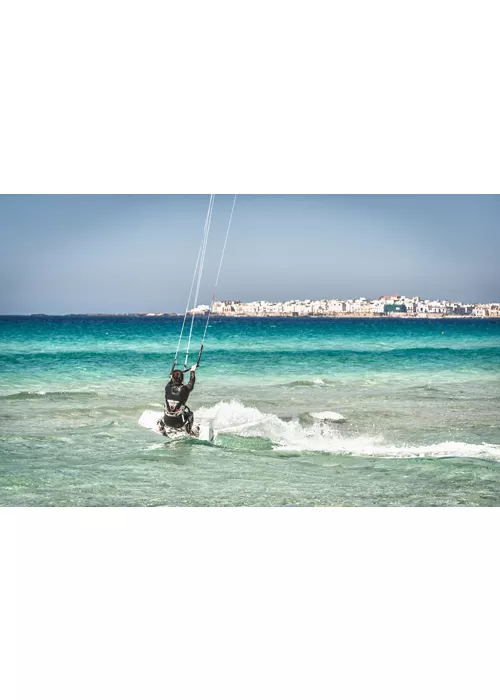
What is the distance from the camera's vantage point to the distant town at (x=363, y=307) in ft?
15.9

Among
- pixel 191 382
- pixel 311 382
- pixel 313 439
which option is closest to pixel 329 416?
pixel 313 439

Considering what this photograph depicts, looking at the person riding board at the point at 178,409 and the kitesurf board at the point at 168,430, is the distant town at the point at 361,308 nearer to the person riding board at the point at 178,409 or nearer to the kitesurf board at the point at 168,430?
the person riding board at the point at 178,409

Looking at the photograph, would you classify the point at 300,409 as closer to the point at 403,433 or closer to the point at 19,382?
the point at 403,433

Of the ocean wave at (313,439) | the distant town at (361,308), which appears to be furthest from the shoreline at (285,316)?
the ocean wave at (313,439)

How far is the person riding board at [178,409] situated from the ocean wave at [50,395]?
1.64 feet

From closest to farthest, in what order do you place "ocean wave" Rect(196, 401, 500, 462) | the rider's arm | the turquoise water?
the turquoise water
"ocean wave" Rect(196, 401, 500, 462)
the rider's arm

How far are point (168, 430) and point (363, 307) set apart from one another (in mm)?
1523

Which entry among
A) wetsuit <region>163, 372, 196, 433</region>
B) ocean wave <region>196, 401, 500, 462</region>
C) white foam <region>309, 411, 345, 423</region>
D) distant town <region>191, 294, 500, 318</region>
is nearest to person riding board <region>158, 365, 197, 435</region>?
wetsuit <region>163, 372, 196, 433</region>

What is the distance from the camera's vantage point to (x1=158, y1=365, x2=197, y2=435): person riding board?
4.58m

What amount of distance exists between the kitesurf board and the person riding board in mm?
25

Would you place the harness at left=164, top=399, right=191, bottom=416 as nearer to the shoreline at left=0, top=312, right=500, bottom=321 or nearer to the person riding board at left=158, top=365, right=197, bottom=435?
the person riding board at left=158, top=365, right=197, bottom=435
